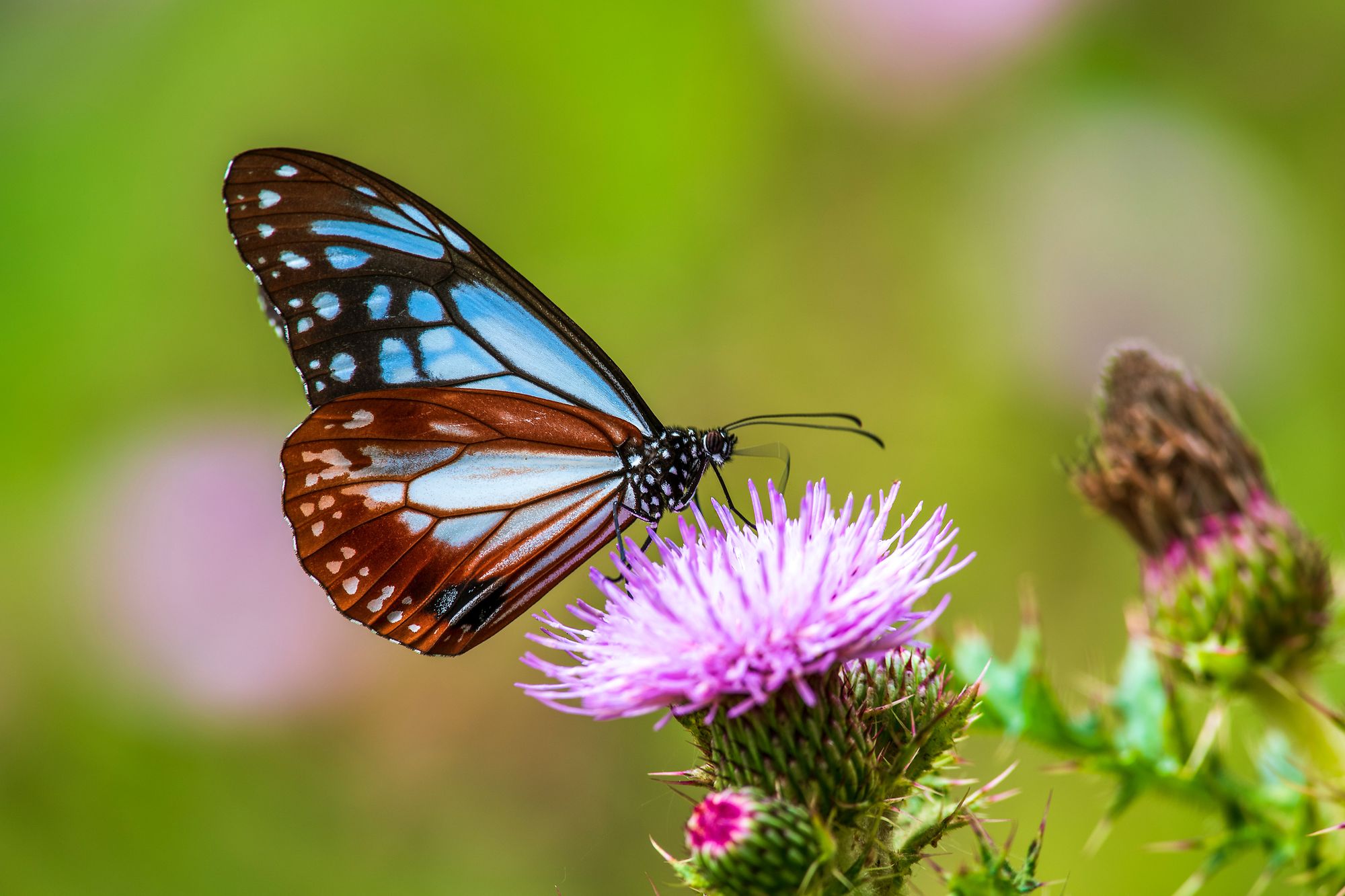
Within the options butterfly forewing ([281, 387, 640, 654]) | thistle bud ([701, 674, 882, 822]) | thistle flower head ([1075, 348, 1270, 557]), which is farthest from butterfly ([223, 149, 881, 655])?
thistle flower head ([1075, 348, 1270, 557])

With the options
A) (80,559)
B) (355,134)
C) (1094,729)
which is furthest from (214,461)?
(1094,729)

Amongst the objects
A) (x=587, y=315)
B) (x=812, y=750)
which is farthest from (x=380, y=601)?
(x=587, y=315)

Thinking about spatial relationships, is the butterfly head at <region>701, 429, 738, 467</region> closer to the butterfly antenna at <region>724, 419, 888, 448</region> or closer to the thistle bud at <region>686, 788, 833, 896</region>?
the butterfly antenna at <region>724, 419, 888, 448</region>

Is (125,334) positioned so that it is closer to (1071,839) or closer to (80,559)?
(80,559)

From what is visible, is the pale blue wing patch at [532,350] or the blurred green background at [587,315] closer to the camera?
the pale blue wing patch at [532,350]

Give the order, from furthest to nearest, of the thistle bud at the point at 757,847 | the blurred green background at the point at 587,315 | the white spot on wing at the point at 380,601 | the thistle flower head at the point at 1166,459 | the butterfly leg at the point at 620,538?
the blurred green background at the point at 587,315 < the thistle flower head at the point at 1166,459 < the white spot on wing at the point at 380,601 < the butterfly leg at the point at 620,538 < the thistle bud at the point at 757,847

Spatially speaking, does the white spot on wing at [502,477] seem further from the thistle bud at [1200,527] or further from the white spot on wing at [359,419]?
the thistle bud at [1200,527]

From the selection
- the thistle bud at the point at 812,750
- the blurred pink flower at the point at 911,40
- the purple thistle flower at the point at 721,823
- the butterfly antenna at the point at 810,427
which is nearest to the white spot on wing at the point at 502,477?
the butterfly antenna at the point at 810,427

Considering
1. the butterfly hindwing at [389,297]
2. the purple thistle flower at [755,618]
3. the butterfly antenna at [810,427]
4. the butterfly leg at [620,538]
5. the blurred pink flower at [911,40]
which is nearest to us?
the purple thistle flower at [755,618]
